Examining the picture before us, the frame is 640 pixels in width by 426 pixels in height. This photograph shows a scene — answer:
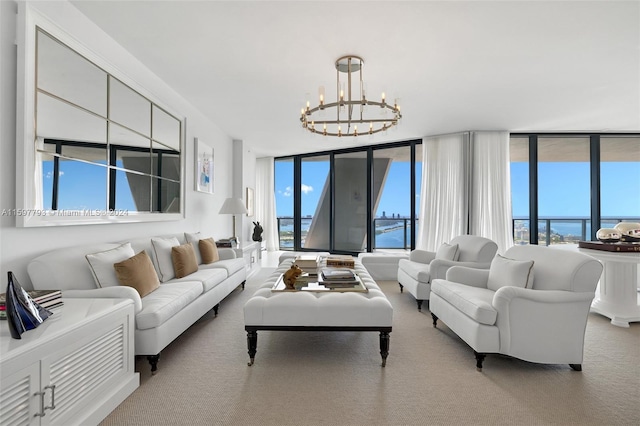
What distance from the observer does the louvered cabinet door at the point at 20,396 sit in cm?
125

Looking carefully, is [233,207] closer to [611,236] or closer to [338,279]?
[338,279]

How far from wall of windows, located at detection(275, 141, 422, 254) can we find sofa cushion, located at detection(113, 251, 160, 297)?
4.86 metres

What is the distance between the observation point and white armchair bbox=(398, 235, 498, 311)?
366 cm

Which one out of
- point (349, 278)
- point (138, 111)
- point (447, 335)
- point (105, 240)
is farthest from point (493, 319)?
point (138, 111)

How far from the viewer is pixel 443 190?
5738 millimetres

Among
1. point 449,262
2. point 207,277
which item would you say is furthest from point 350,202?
point 207,277

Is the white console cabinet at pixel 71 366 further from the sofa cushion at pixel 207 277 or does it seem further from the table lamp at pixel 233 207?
the table lamp at pixel 233 207

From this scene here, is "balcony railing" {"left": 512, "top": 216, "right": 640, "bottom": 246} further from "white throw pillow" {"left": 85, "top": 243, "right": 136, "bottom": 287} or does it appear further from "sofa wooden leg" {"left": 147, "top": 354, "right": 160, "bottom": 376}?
"white throw pillow" {"left": 85, "top": 243, "right": 136, "bottom": 287}

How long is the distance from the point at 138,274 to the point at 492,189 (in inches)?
216

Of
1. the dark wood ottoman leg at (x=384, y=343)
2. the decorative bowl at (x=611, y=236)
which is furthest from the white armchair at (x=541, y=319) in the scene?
the decorative bowl at (x=611, y=236)

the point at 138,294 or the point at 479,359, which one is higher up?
the point at 138,294

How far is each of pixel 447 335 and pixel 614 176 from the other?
5170mm

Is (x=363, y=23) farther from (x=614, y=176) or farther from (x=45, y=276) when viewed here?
(x=614, y=176)

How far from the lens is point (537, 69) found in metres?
3.20
